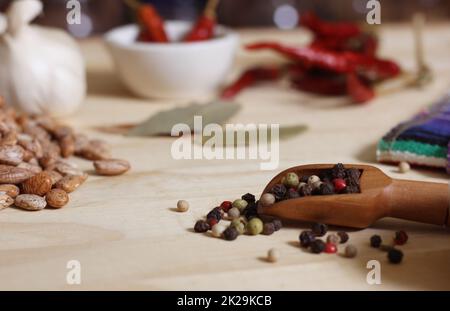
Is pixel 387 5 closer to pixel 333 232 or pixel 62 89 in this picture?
pixel 62 89

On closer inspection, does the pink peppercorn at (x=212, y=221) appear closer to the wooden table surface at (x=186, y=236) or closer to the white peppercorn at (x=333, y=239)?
the wooden table surface at (x=186, y=236)

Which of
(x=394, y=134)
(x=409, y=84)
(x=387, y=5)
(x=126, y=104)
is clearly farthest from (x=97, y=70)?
(x=387, y=5)

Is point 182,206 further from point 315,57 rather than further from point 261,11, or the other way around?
point 261,11

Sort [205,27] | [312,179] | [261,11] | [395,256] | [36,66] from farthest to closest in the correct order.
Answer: [261,11] → [205,27] → [36,66] → [312,179] → [395,256]

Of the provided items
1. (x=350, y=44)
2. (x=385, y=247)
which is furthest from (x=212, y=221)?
(x=350, y=44)

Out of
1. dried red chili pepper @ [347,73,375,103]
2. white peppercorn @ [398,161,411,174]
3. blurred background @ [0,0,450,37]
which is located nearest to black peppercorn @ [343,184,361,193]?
white peppercorn @ [398,161,411,174]

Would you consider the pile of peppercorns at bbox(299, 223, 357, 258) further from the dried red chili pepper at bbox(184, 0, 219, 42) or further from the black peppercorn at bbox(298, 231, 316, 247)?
the dried red chili pepper at bbox(184, 0, 219, 42)

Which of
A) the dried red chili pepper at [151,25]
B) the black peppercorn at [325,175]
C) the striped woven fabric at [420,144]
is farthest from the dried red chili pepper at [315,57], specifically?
the black peppercorn at [325,175]
